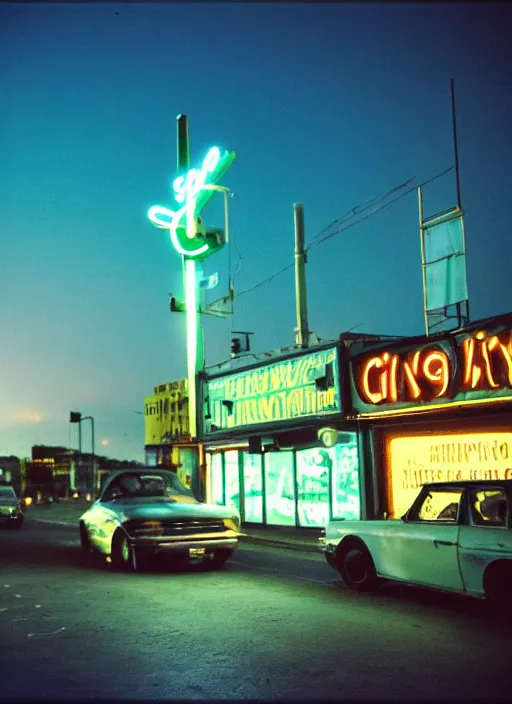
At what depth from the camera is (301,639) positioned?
7.46 meters

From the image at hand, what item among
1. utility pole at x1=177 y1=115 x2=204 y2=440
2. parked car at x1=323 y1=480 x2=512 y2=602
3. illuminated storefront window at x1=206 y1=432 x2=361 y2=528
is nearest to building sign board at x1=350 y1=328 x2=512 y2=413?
illuminated storefront window at x1=206 y1=432 x2=361 y2=528

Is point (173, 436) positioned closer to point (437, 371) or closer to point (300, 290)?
point (300, 290)

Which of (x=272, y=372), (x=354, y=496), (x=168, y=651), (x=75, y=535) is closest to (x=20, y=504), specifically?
(x=75, y=535)

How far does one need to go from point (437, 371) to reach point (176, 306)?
45.6 ft

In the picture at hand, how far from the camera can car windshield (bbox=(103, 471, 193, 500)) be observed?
14727 mm

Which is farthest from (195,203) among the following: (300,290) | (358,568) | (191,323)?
(358,568)

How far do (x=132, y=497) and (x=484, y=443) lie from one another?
7.86 meters

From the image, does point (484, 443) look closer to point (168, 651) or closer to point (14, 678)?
point (168, 651)

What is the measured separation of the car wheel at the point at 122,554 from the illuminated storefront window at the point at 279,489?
34.6 feet

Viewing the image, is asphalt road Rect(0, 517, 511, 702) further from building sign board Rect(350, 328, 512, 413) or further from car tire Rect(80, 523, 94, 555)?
building sign board Rect(350, 328, 512, 413)

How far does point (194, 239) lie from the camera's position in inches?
1122

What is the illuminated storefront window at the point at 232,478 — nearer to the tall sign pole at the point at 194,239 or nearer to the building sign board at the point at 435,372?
the tall sign pole at the point at 194,239

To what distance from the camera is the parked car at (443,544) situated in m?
8.31

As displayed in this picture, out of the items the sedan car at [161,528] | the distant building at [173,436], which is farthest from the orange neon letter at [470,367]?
the distant building at [173,436]
